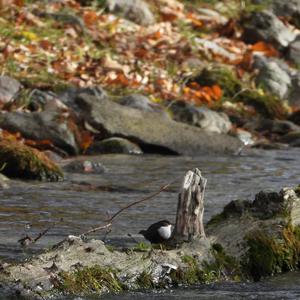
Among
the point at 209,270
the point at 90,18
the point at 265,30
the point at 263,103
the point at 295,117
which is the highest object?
the point at 209,270

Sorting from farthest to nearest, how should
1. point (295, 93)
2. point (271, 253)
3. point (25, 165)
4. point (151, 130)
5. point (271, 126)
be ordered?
1. point (295, 93)
2. point (271, 126)
3. point (151, 130)
4. point (25, 165)
5. point (271, 253)

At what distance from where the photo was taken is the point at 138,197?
10.4 m

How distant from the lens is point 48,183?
1098 centimetres

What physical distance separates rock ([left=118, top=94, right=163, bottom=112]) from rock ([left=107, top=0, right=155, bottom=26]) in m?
3.93

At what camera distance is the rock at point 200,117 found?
15227mm

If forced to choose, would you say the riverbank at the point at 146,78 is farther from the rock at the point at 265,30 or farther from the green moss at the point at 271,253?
the green moss at the point at 271,253

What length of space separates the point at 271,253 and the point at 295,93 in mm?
11682

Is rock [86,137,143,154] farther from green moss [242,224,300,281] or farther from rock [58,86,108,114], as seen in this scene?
green moss [242,224,300,281]

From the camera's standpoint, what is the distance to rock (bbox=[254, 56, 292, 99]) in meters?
17.9

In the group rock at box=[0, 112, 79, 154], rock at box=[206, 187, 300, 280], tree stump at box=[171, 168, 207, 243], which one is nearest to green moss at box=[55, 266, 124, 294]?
tree stump at box=[171, 168, 207, 243]

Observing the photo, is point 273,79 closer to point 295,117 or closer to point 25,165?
point 295,117

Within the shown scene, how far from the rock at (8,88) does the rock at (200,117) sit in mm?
2398

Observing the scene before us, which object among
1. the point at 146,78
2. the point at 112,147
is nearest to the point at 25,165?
the point at 112,147

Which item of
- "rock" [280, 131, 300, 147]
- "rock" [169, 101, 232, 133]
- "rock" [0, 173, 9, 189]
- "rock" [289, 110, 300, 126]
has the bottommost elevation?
"rock" [289, 110, 300, 126]
